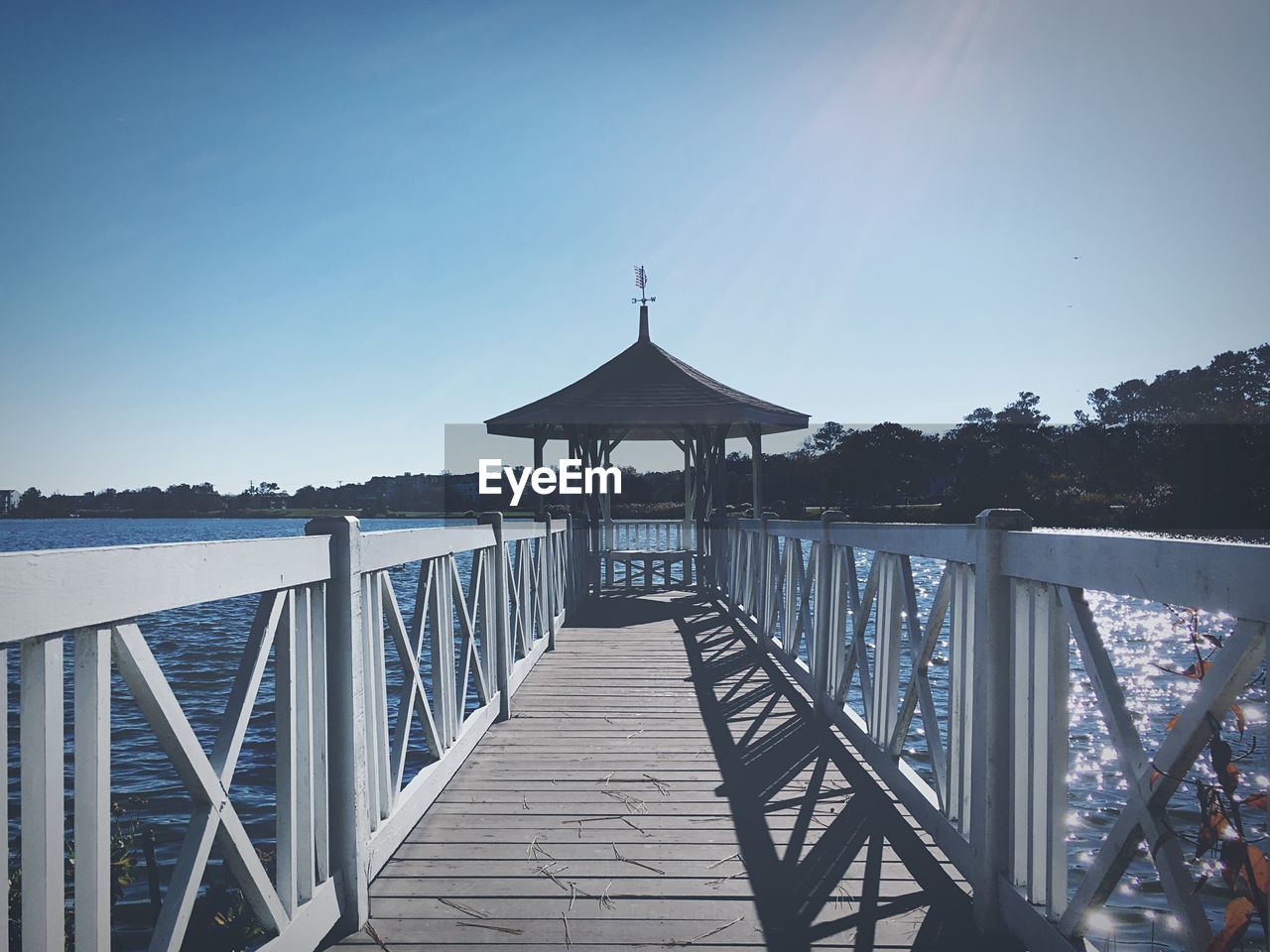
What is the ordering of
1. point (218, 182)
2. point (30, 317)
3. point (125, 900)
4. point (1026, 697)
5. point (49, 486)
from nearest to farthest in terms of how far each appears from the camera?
point (1026, 697)
point (125, 900)
point (218, 182)
point (30, 317)
point (49, 486)

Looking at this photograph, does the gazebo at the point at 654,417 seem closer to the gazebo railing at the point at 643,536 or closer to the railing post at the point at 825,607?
the gazebo railing at the point at 643,536

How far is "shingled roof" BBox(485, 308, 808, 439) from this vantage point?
10898 mm

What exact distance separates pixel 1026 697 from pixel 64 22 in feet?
57.8

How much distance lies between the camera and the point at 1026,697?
205cm

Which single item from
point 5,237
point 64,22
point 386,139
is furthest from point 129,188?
point 5,237

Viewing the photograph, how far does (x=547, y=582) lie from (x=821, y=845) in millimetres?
4448

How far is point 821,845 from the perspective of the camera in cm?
283

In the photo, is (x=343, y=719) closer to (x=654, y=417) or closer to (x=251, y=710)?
(x=251, y=710)

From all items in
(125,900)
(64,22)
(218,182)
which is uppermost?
(64,22)

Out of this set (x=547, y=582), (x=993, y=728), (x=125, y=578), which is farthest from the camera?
(x=547, y=582)

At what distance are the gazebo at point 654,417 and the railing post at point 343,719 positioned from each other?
8.61 meters

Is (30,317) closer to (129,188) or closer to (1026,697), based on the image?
(129,188)

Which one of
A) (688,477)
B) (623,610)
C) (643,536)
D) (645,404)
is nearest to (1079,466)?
(688,477)

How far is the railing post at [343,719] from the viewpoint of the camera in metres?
2.28
